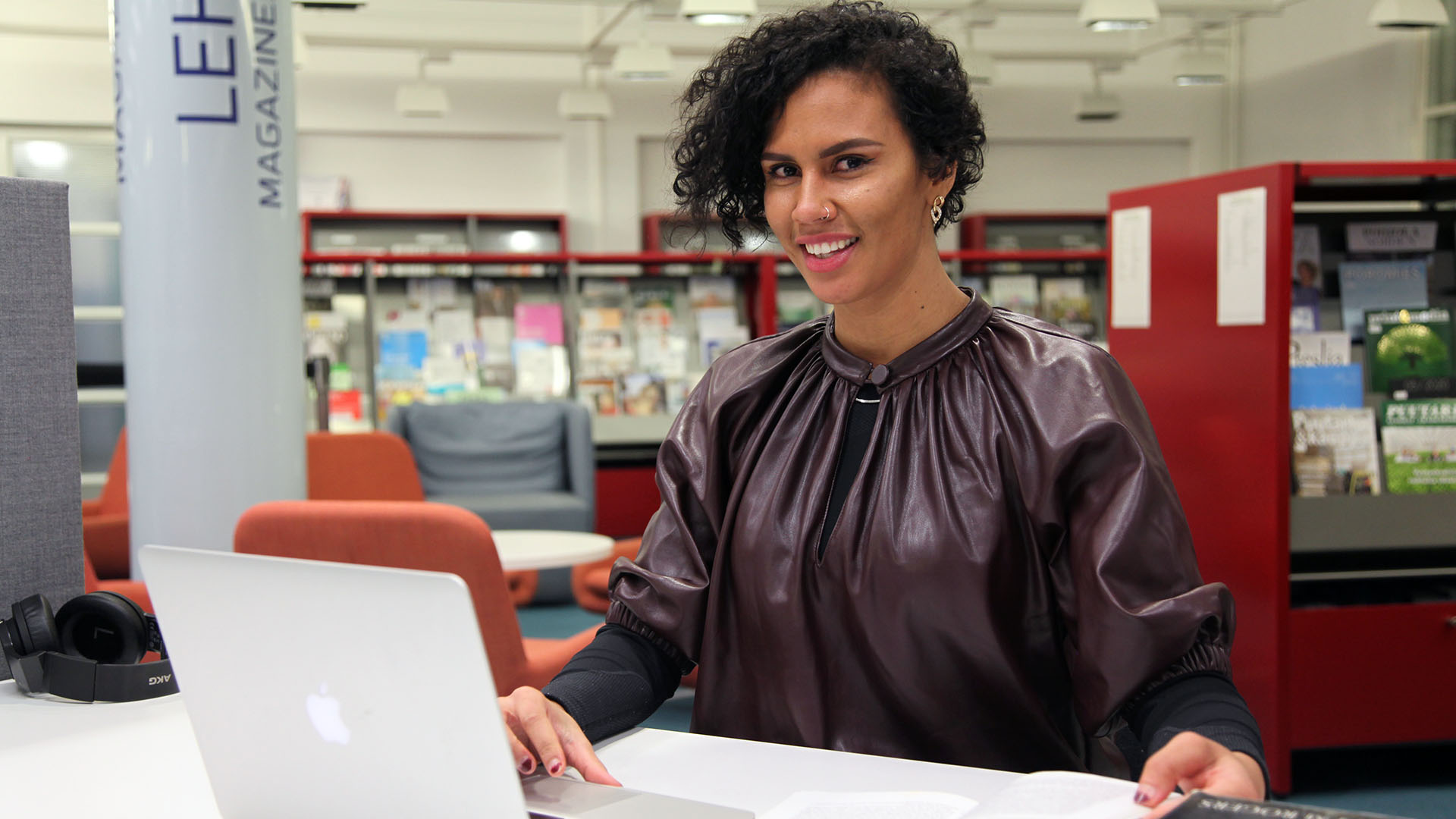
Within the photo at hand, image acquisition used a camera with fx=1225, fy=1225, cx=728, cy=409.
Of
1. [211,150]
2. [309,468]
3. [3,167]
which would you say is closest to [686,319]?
[309,468]

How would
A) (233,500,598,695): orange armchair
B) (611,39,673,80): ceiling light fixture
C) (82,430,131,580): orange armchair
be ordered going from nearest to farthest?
(233,500,598,695): orange armchair, (82,430,131,580): orange armchair, (611,39,673,80): ceiling light fixture

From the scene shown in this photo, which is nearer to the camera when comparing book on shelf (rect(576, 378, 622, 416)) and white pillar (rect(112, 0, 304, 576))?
white pillar (rect(112, 0, 304, 576))

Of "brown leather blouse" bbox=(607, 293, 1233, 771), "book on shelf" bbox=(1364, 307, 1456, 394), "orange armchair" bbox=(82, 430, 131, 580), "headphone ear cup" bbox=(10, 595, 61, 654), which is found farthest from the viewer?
"orange armchair" bbox=(82, 430, 131, 580)

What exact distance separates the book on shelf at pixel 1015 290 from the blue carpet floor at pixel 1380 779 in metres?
5.80

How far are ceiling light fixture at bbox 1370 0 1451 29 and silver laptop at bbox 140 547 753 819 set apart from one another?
25.0 ft

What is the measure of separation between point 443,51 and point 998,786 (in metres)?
9.24

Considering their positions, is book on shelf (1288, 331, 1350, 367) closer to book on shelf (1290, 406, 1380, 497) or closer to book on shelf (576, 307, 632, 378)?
book on shelf (1290, 406, 1380, 497)

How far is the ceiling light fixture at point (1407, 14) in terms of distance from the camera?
23.1 ft

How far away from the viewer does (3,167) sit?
887 cm

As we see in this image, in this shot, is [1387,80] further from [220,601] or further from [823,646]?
[220,601]

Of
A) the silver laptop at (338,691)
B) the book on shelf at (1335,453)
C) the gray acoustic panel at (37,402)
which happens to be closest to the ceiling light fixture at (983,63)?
the book on shelf at (1335,453)

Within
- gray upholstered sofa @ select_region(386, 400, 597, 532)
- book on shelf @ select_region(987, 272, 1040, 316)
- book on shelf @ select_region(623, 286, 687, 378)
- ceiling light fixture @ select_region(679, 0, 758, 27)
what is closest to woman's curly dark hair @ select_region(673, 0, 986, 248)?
gray upholstered sofa @ select_region(386, 400, 597, 532)

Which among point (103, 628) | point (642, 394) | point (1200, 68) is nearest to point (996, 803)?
point (103, 628)

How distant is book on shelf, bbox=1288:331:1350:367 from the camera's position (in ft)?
11.0
